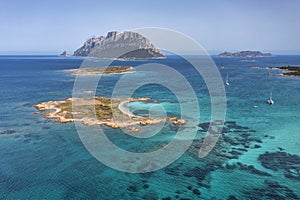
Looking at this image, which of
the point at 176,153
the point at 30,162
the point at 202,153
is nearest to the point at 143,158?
the point at 176,153

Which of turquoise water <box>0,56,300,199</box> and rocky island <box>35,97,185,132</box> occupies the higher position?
rocky island <box>35,97,185,132</box>

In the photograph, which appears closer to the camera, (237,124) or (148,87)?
(237,124)

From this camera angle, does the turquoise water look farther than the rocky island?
No

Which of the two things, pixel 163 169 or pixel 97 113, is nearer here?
pixel 163 169

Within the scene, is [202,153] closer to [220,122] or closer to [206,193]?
[206,193]

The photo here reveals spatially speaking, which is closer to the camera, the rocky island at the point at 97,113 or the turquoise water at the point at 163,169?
the turquoise water at the point at 163,169

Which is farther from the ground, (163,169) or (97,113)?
(97,113)

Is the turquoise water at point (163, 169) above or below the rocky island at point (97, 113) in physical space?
below

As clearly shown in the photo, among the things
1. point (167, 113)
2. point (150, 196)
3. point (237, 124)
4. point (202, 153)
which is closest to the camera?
point (150, 196)
